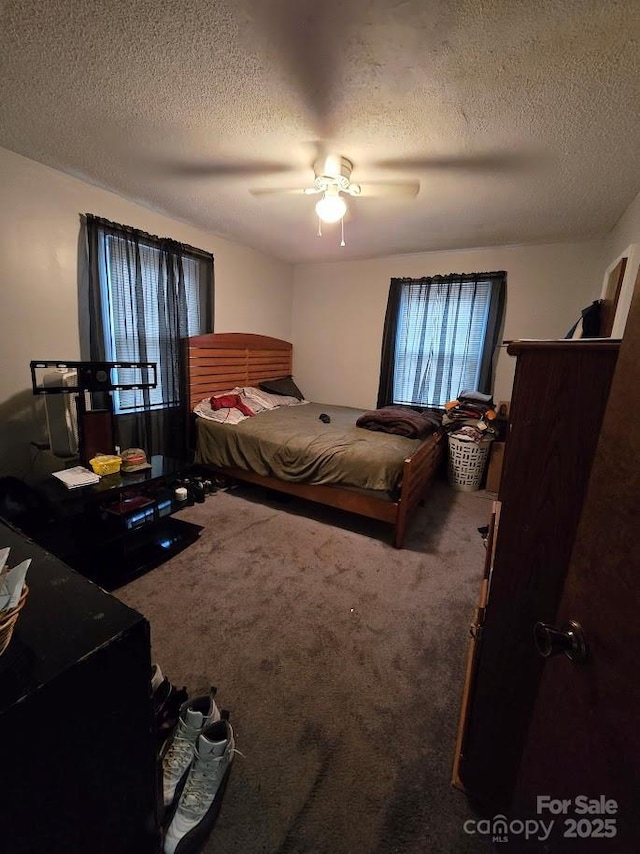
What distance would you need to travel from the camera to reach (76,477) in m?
1.92

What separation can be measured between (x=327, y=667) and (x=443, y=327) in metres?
3.42

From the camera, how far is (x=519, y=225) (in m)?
2.83

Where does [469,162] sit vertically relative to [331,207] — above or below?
above

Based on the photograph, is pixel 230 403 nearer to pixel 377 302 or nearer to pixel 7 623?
pixel 377 302

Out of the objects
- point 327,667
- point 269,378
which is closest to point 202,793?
point 327,667

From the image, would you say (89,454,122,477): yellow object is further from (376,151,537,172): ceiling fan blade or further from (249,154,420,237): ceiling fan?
(376,151,537,172): ceiling fan blade

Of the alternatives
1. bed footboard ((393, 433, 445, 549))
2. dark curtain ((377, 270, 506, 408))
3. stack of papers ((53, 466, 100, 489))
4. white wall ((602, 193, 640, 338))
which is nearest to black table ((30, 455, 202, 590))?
stack of papers ((53, 466, 100, 489))

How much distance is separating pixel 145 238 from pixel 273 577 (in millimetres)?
2857

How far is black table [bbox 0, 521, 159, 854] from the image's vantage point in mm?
508

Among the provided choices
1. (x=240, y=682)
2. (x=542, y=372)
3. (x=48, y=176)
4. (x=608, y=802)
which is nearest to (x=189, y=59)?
(x=48, y=176)

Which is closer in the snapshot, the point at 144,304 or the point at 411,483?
the point at 411,483

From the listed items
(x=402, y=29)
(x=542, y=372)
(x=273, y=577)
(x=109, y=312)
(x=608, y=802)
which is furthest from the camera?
(x=109, y=312)

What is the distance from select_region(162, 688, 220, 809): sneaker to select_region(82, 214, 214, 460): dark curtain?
236 centimetres

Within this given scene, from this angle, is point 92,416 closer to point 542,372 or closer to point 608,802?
point 542,372
